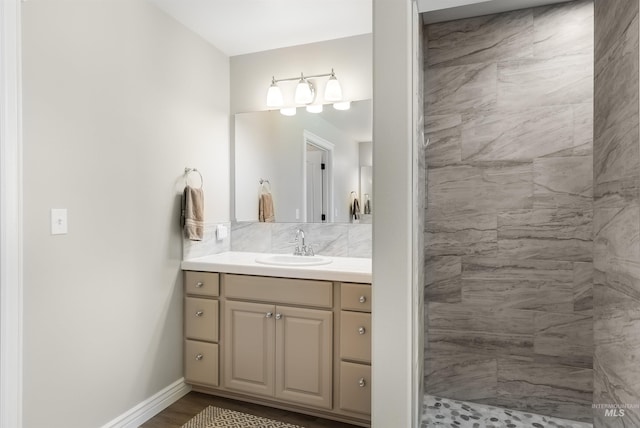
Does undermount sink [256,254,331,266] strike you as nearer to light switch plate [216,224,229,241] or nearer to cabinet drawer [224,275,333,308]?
cabinet drawer [224,275,333,308]

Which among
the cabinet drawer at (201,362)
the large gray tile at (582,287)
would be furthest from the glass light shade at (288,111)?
the large gray tile at (582,287)

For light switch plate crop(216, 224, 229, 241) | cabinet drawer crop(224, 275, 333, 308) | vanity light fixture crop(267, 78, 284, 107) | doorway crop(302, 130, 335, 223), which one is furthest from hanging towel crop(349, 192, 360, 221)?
light switch plate crop(216, 224, 229, 241)

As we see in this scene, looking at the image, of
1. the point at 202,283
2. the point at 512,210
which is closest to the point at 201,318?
the point at 202,283

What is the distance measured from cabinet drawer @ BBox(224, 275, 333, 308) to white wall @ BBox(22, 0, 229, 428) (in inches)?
16.9

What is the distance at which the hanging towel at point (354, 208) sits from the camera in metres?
2.62

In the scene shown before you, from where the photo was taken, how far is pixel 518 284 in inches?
92.4

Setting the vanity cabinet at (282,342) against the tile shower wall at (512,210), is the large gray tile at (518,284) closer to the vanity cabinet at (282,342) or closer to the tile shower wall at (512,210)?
the tile shower wall at (512,210)

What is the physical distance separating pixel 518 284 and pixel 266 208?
5.89ft

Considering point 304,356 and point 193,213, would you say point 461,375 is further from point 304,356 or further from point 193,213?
point 193,213

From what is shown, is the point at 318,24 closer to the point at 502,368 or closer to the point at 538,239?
the point at 538,239

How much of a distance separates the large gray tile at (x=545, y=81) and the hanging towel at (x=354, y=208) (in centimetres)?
109

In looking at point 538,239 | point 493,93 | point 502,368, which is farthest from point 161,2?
point 502,368

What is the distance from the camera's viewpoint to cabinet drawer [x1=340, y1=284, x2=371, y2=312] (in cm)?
207

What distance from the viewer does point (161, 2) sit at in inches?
87.6
